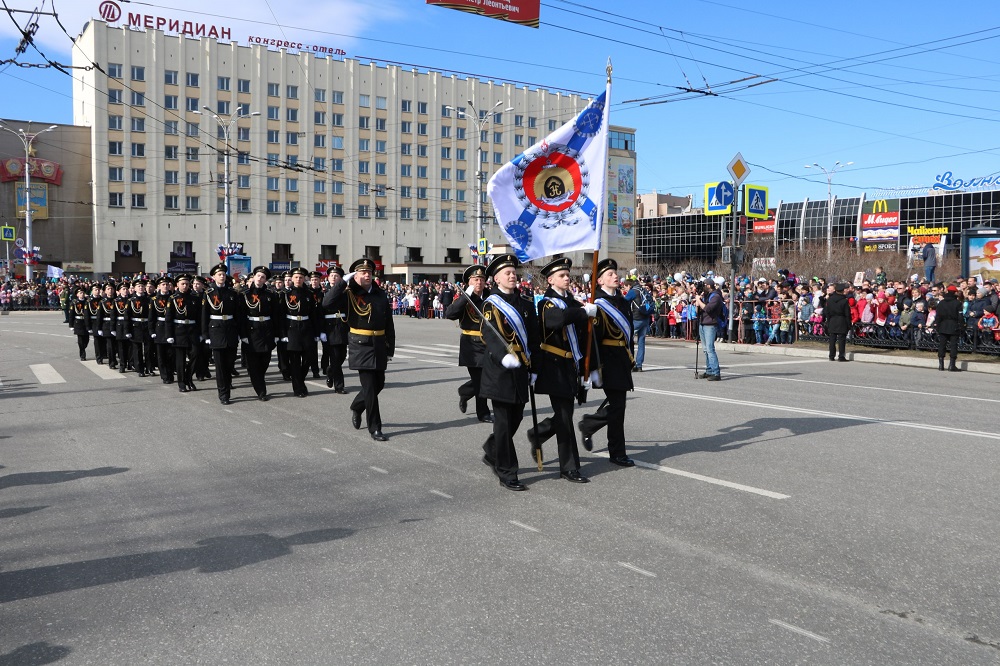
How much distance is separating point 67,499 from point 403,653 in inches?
163

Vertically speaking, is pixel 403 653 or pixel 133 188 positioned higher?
pixel 133 188

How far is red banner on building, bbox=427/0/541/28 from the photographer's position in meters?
14.7

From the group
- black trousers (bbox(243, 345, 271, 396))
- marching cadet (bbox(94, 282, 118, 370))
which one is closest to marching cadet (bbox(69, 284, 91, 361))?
marching cadet (bbox(94, 282, 118, 370))

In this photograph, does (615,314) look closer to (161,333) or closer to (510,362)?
(510,362)

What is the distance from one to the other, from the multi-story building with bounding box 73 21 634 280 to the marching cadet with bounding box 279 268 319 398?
6133cm

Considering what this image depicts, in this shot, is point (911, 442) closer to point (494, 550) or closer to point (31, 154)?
point (494, 550)

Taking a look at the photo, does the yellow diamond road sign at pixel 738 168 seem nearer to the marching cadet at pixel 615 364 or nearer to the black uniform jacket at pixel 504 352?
the marching cadet at pixel 615 364

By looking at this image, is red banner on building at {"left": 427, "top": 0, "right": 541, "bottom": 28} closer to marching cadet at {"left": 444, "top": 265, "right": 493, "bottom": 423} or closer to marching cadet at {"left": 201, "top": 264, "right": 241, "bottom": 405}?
marching cadet at {"left": 201, "top": 264, "right": 241, "bottom": 405}

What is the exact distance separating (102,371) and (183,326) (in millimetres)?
4918

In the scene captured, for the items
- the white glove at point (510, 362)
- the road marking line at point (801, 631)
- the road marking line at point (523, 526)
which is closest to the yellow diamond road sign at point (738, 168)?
the white glove at point (510, 362)

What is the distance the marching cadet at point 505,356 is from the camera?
700 cm

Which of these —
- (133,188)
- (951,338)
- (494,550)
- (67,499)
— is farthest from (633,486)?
(133,188)

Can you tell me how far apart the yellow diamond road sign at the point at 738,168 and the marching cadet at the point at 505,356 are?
670 inches

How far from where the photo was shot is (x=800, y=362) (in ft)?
62.2
